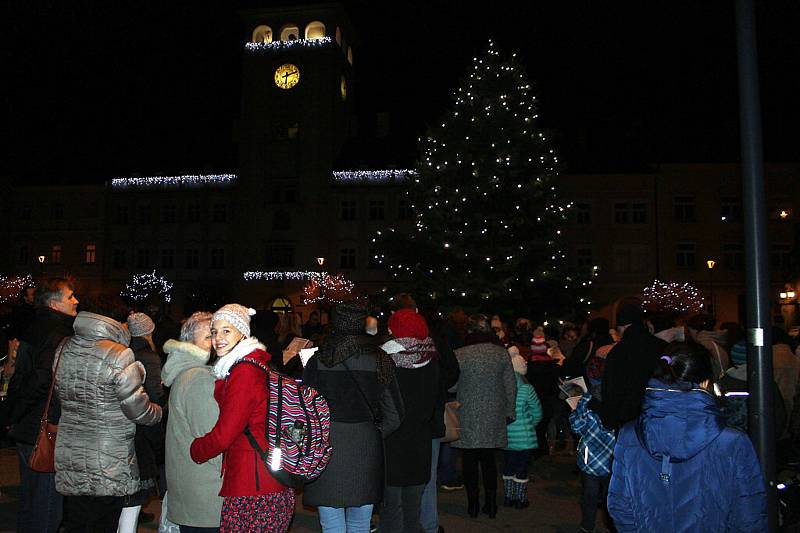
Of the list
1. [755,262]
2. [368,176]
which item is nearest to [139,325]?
[755,262]

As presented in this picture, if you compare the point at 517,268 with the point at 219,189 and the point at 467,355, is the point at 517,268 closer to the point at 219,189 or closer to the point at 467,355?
the point at 467,355

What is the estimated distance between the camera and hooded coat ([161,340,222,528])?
14.5ft

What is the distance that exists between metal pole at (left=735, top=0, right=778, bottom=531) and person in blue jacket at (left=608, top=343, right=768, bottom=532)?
1268 mm

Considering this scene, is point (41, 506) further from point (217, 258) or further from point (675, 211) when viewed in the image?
point (217, 258)

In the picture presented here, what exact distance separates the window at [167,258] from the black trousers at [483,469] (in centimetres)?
4156

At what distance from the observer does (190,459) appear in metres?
4.48

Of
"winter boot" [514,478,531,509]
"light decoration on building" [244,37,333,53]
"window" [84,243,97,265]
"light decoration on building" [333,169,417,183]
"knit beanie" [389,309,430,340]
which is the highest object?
"light decoration on building" [244,37,333,53]

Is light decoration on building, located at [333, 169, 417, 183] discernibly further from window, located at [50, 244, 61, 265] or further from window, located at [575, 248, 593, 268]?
window, located at [50, 244, 61, 265]

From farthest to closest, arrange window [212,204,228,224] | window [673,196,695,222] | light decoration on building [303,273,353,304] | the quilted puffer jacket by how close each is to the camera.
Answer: window [212,204,228,224] → window [673,196,695,222] → light decoration on building [303,273,353,304] → the quilted puffer jacket

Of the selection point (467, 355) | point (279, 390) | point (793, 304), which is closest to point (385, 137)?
point (793, 304)

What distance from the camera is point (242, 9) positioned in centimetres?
4619

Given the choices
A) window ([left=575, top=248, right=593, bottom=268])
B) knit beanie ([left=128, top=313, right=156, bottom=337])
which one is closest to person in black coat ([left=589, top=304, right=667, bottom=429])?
knit beanie ([left=128, top=313, right=156, bottom=337])

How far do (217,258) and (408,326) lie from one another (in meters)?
41.3

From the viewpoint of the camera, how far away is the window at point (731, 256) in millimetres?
40906
